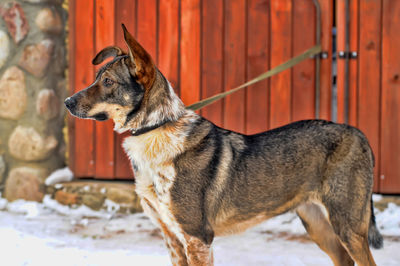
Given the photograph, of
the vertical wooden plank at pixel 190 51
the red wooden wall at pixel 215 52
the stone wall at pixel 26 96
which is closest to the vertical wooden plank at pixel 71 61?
the red wooden wall at pixel 215 52

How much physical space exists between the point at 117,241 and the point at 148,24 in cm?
246

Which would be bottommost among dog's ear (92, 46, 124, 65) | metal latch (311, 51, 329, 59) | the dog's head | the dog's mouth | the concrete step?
the concrete step

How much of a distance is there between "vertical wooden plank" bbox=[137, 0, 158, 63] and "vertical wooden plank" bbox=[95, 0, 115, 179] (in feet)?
1.10

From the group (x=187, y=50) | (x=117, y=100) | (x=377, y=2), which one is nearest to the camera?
(x=117, y=100)

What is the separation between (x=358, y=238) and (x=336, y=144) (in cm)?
64

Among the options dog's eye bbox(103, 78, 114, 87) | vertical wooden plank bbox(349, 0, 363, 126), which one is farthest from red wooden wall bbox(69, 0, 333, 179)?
dog's eye bbox(103, 78, 114, 87)

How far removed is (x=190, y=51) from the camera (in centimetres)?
530

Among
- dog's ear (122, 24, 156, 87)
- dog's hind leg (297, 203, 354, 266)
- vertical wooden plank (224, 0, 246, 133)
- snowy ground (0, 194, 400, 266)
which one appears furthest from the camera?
vertical wooden plank (224, 0, 246, 133)

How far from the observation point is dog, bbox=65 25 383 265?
288 cm

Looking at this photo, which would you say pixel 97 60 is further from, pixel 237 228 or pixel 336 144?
pixel 336 144

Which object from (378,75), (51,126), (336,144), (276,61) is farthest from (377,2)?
(51,126)

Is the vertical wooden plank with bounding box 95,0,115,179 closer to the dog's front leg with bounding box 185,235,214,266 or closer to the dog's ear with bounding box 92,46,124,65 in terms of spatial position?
the dog's ear with bounding box 92,46,124,65

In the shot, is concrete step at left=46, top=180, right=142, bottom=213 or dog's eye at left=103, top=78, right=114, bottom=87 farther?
concrete step at left=46, top=180, right=142, bottom=213

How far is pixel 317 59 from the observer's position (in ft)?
16.5
